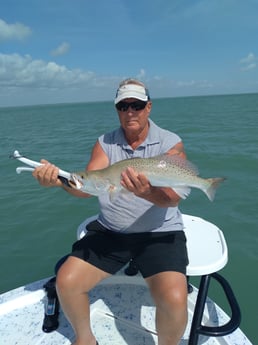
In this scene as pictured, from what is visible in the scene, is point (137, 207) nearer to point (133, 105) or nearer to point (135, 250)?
point (135, 250)

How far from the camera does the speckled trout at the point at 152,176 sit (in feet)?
8.91

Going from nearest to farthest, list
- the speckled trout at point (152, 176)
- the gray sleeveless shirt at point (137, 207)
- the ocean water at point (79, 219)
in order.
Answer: the speckled trout at point (152, 176) < the gray sleeveless shirt at point (137, 207) < the ocean water at point (79, 219)

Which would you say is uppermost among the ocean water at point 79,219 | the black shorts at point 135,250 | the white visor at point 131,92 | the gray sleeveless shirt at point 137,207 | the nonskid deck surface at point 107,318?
the white visor at point 131,92

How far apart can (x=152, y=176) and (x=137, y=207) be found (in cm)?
44

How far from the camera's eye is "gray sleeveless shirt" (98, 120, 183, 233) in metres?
2.98

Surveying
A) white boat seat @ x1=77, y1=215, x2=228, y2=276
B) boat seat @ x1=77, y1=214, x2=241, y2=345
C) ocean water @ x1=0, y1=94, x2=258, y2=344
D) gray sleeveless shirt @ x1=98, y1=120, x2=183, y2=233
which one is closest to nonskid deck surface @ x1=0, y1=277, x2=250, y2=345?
boat seat @ x1=77, y1=214, x2=241, y2=345

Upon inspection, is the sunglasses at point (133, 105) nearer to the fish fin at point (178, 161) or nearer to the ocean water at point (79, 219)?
the fish fin at point (178, 161)

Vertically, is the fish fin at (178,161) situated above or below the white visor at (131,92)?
below

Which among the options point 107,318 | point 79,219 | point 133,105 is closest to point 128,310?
point 107,318

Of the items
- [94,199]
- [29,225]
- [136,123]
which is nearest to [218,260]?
[136,123]

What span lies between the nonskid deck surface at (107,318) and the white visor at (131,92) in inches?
82.9

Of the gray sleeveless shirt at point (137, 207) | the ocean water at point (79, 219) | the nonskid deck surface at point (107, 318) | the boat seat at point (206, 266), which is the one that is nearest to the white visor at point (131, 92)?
the gray sleeveless shirt at point (137, 207)

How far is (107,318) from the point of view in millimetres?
3311

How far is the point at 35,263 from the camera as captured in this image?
574 cm
